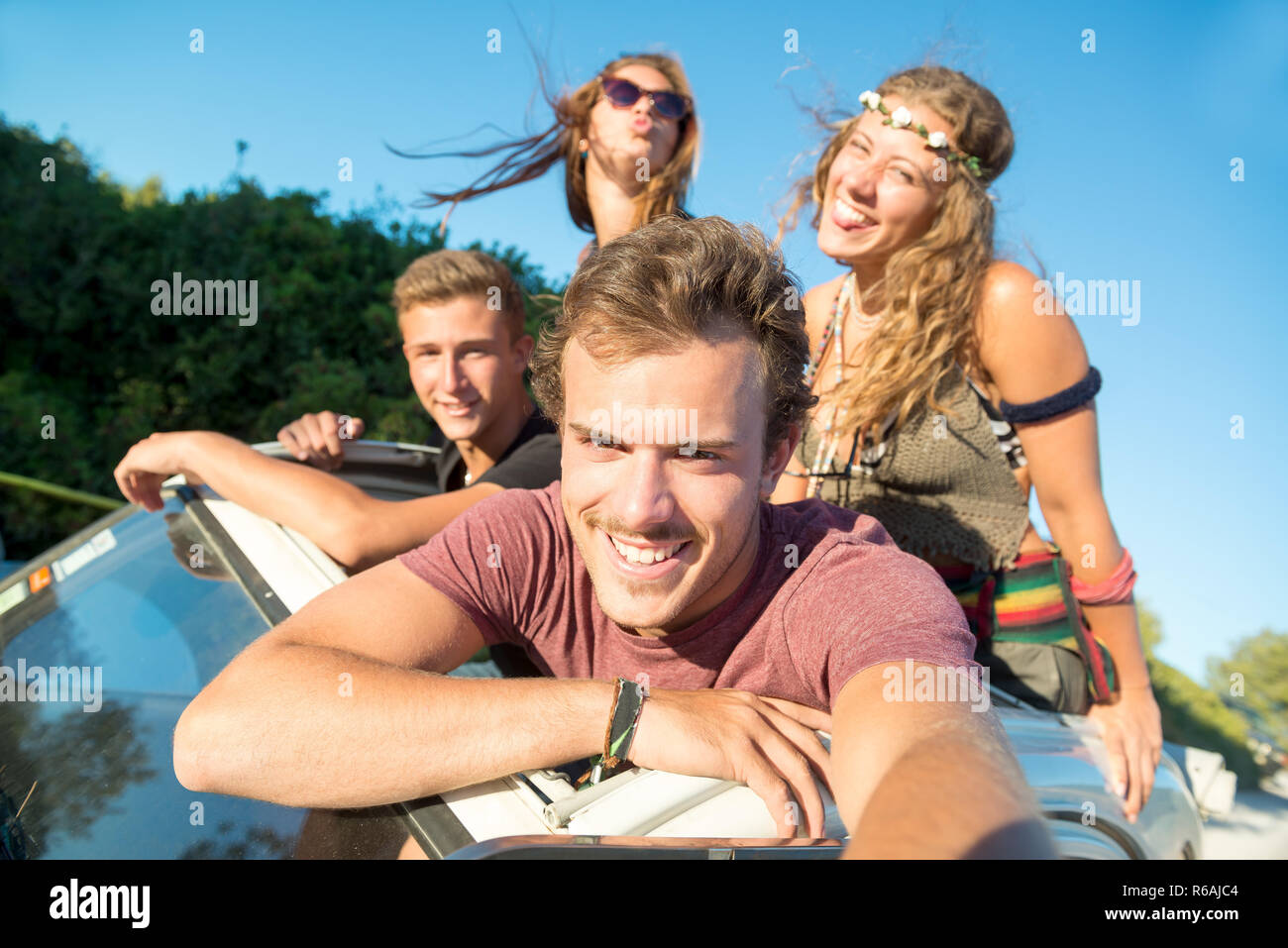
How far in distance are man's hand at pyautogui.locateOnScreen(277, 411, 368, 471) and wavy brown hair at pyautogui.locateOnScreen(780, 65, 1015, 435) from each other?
1.76 meters

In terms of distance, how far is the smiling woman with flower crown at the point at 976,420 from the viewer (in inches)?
99.8

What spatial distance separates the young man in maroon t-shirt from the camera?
4.36ft

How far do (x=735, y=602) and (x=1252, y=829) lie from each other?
3577 mm

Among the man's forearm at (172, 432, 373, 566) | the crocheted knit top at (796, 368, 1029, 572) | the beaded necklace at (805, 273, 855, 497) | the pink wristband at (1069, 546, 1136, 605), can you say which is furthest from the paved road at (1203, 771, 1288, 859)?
the man's forearm at (172, 432, 373, 566)

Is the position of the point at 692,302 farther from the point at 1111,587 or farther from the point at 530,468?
the point at 1111,587

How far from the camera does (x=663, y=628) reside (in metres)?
1.76

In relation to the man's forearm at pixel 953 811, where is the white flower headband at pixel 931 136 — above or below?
above

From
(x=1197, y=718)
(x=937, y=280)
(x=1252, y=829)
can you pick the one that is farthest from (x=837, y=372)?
(x=1197, y=718)

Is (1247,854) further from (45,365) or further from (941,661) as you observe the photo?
(45,365)
